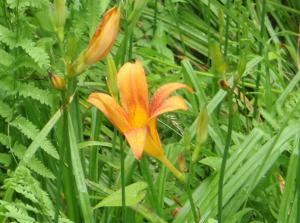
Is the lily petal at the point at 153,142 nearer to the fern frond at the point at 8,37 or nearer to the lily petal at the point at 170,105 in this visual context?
the lily petal at the point at 170,105

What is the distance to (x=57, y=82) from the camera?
3.83 feet

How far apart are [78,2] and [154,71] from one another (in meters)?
0.70

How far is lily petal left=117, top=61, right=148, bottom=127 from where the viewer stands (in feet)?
4.09

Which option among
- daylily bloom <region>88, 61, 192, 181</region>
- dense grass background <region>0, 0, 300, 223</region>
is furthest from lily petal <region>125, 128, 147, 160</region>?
dense grass background <region>0, 0, 300, 223</region>

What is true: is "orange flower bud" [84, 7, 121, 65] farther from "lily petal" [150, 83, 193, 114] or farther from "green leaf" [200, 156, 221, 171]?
"green leaf" [200, 156, 221, 171]

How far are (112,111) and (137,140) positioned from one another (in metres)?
0.07

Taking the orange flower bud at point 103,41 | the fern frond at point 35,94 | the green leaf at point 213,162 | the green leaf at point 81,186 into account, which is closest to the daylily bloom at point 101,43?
the orange flower bud at point 103,41

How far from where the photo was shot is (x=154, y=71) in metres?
2.95

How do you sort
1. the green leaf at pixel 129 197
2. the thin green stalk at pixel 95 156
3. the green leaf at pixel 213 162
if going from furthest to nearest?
the thin green stalk at pixel 95 156 < the green leaf at pixel 213 162 < the green leaf at pixel 129 197

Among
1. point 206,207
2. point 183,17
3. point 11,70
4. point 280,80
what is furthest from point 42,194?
point 183,17

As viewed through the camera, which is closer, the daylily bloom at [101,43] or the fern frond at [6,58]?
the daylily bloom at [101,43]

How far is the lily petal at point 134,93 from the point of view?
49.1 inches

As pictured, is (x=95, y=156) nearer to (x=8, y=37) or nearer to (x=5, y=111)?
(x=5, y=111)

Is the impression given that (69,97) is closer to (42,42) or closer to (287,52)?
(42,42)
